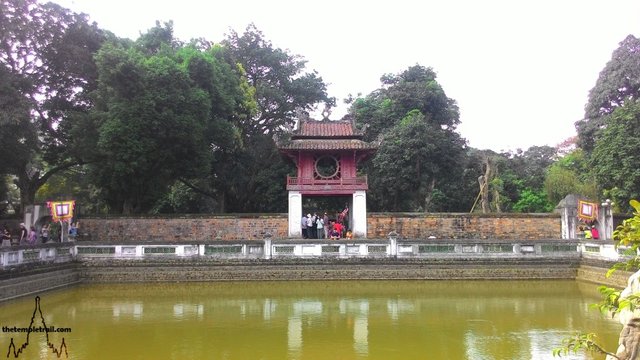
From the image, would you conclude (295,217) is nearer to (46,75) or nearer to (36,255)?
(36,255)

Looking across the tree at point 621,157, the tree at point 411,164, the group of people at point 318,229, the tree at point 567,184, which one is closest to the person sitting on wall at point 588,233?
the tree at point 621,157

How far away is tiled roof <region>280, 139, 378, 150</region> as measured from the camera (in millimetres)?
20625

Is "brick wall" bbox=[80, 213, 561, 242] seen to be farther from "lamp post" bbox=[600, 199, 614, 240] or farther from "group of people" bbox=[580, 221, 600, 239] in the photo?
"lamp post" bbox=[600, 199, 614, 240]

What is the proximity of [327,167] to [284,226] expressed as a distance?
137 inches

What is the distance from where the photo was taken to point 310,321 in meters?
10.5

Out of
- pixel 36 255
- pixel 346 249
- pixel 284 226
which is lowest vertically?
pixel 346 249

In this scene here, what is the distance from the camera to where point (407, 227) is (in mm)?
22156

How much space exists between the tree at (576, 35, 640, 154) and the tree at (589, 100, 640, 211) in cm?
530

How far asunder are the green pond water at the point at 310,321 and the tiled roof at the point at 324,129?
7.75 m

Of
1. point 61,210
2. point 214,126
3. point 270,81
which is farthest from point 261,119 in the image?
point 61,210

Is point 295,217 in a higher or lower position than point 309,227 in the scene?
higher

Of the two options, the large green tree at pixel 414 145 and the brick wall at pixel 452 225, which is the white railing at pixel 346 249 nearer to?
the brick wall at pixel 452 225

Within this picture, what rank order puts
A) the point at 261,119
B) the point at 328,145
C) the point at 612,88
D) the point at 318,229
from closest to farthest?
1. the point at 318,229
2. the point at 328,145
3. the point at 612,88
4. the point at 261,119

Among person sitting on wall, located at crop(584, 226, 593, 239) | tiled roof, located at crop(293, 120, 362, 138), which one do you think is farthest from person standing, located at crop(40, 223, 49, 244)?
person sitting on wall, located at crop(584, 226, 593, 239)
